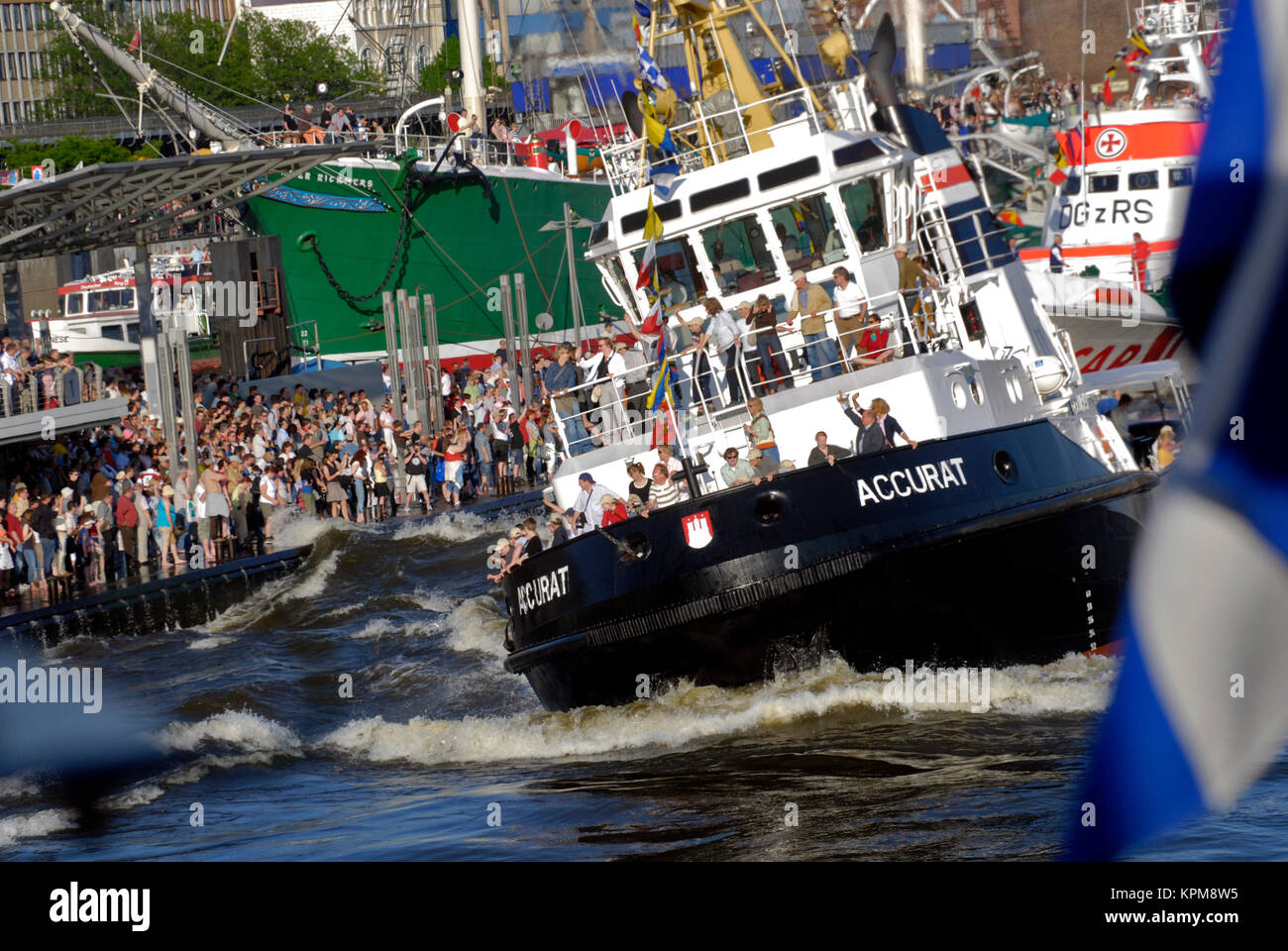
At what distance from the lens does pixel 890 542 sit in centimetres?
1462

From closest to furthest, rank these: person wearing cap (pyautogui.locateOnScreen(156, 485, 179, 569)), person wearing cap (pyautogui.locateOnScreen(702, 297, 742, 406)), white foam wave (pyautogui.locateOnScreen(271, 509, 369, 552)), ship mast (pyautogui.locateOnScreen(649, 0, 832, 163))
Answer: person wearing cap (pyautogui.locateOnScreen(702, 297, 742, 406)) → ship mast (pyautogui.locateOnScreen(649, 0, 832, 163)) → person wearing cap (pyautogui.locateOnScreen(156, 485, 179, 569)) → white foam wave (pyautogui.locateOnScreen(271, 509, 369, 552))

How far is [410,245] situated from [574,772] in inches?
1410

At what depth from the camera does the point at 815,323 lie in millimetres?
16594

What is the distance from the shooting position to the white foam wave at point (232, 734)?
17484mm

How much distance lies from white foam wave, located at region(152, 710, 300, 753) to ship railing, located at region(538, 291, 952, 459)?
439 cm

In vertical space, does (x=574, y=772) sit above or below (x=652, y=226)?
below

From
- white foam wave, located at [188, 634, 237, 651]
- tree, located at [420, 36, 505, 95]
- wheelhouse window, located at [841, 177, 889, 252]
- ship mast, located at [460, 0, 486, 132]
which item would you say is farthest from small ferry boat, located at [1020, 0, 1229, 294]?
tree, located at [420, 36, 505, 95]

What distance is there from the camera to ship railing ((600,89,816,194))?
59.7 feet

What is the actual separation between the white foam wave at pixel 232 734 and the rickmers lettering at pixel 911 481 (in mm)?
6841

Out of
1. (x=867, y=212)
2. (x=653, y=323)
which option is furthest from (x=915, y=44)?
(x=653, y=323)

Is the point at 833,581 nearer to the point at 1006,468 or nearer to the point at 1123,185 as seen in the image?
the point at 1006,468

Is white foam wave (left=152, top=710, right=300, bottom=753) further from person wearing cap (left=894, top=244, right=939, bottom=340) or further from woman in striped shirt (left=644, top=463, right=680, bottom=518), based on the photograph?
person wearing cap (left=894, top=244, right=939, bottom=340)
